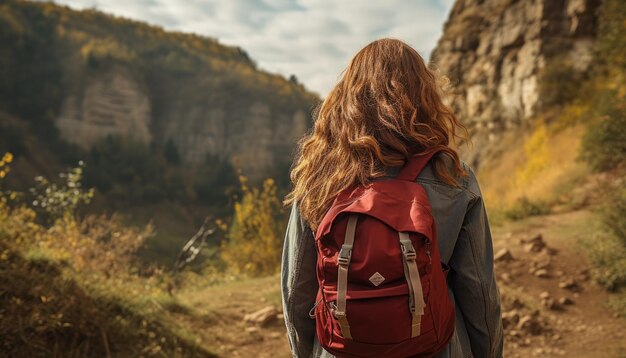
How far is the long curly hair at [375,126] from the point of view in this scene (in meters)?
1.69

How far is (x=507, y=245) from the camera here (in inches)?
Result: 335

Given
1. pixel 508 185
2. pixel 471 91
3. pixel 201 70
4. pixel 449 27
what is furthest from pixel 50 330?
pixel 201 70

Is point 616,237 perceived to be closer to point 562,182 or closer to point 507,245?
point 507,245

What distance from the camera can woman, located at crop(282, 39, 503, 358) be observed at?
66.9 inches

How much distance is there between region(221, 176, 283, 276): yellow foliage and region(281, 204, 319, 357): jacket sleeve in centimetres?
811

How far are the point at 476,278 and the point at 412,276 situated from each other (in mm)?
344

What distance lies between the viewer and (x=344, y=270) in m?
1.54

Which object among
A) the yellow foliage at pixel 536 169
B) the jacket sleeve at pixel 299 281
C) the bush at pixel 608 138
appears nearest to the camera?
the jacket sleeve at pixel 299 281

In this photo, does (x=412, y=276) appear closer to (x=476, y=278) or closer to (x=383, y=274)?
(x=383, y=274)

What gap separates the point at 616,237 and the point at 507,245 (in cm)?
205

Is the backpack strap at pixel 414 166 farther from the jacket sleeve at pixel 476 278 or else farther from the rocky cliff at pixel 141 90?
the rocky cliff at pixel 141 90

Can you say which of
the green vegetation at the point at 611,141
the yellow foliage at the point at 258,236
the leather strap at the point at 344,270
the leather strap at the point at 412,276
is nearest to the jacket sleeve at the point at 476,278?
the leather strap at the point at 412,276

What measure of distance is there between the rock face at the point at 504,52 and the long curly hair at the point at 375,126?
1401 centimetres

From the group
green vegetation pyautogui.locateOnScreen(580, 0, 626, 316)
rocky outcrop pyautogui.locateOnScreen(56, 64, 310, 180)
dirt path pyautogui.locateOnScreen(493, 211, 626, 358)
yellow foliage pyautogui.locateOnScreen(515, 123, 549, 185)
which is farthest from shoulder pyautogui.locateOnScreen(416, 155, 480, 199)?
rocky outcrop pyautogui.locateOnScreen(56, 64, 310, 180)
